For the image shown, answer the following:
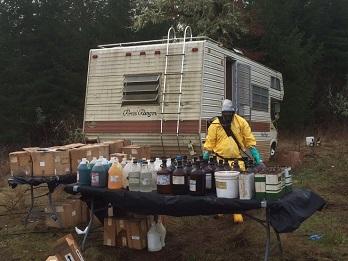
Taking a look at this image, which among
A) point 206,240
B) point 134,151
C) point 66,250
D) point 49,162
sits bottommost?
point 206,240

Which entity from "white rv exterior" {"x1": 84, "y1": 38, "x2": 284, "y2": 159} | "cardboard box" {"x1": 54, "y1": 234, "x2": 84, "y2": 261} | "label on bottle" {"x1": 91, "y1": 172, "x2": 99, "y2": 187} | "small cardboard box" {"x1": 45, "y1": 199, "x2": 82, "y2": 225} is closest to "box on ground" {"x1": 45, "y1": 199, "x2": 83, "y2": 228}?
"small cardboard box" {"x1": 45, "y1": 199, "x2": 82, "y2": 225}

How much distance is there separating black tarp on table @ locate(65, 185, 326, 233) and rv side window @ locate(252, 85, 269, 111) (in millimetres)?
7351

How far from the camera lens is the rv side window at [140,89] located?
376 inches

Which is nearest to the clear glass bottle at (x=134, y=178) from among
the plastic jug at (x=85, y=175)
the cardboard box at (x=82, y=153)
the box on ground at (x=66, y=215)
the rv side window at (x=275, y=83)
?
the plastic jug at (x=85, y=175)

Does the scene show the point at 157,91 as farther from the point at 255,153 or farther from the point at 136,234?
the point at 136,234

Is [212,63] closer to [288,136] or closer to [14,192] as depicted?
→ [14,192]

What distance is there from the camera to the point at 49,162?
271 inches

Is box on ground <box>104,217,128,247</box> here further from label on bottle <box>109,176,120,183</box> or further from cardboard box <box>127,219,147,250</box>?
label on bottle <box>109,176,120,183</box>

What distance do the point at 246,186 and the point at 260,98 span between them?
28.4 feet

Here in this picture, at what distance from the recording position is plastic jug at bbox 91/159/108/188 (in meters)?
5.45

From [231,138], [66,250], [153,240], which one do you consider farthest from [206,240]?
[66,250]

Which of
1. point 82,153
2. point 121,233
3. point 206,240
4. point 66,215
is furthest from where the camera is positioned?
point 66,215

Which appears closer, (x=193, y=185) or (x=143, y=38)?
(x=193, y=185)

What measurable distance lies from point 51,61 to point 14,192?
1458 centimetres
